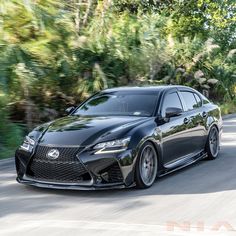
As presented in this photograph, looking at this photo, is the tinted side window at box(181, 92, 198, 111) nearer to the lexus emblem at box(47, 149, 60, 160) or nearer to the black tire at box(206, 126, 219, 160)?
the black tire at box(206, 126, 219, 160)

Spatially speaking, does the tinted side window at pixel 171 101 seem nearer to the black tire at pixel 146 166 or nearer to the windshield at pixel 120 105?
the windshield at pixel 120 105

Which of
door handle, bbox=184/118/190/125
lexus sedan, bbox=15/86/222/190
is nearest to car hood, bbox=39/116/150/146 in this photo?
lexus sedan, bbox=15/86/222/190

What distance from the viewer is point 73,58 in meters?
16.0

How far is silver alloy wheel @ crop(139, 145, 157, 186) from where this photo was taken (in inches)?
309

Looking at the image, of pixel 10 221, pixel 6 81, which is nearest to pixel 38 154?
pixel 10 221

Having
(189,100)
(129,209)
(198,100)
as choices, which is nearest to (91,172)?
(129,209)

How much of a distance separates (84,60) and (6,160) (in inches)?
261

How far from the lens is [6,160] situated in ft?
34.7

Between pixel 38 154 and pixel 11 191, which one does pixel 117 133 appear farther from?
pixel 11 191

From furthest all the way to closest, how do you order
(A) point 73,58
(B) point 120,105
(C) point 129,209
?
(A) point 73,58 < (B) point 120,105 < (C) point 129,209

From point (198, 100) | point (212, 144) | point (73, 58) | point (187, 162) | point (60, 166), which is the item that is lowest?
point (212, 144)

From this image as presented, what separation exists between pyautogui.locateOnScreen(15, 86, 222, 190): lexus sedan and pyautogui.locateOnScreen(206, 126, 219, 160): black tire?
0.72m

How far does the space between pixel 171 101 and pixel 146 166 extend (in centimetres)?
170

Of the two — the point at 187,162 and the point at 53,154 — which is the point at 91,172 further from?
the point at 187,162
